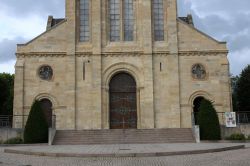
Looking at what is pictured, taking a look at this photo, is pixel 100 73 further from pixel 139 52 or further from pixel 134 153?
pixel 134 153

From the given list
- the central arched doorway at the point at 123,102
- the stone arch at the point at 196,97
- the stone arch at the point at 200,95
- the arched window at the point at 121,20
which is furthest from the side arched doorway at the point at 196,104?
the arched window at the point at 121,20

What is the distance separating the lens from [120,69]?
1351 inches

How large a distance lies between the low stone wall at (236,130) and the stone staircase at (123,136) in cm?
246

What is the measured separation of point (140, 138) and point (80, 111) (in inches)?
269

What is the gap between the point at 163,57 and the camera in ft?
113

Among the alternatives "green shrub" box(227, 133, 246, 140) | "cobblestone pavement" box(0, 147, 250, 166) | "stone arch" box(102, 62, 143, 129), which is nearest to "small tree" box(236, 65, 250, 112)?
"stone arch" box(102, 62, 143, 129)

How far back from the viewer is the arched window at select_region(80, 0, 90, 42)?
3494 cm

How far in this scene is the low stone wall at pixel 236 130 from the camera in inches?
1168

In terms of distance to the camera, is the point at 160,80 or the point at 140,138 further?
the point at 160,80

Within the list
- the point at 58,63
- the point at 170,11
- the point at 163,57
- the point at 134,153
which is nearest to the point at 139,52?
the point at 163,57

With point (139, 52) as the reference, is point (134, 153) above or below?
below

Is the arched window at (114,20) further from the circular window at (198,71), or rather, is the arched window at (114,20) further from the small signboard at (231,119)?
the small signboard at (231,119)

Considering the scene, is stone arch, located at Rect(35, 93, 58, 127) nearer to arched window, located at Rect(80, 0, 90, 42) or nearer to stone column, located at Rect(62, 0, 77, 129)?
stone column, located at Rect(62, 0, 77, 129)

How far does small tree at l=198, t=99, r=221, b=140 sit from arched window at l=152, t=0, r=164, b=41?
28.0 ft
